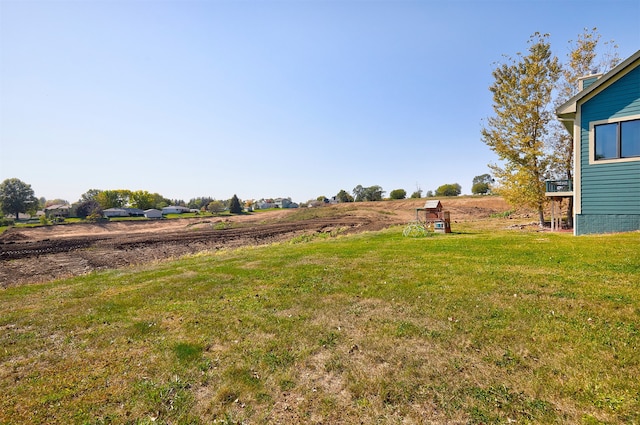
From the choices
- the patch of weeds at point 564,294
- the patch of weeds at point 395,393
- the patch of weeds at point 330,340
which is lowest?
the patch of weeds at point 395,393

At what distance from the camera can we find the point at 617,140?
13156 mm

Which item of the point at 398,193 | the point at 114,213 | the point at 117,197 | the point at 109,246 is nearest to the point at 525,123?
the point at 109,246

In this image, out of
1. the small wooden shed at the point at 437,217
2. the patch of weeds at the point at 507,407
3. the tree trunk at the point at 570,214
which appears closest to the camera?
the patch of weeds at the point at 507,407

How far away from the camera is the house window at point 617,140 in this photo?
12797mm

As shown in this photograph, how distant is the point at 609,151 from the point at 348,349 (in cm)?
1633

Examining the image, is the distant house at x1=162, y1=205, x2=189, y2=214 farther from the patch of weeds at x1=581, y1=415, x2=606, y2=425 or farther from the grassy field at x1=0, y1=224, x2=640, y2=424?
the patch of weeds at x1=581, y1=415, x2=606, y2=425

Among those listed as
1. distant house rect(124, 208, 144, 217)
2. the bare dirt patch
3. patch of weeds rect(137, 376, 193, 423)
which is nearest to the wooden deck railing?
the bare dirt patch

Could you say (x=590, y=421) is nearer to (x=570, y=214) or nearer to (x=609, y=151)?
(x=609, y=151)

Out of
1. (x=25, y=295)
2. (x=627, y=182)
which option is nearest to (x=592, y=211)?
(x=627, y=182)

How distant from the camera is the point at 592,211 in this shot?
13.7m

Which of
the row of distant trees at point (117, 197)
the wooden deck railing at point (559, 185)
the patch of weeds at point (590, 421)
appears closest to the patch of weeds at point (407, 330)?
the patch of weeds at point (590, 421)

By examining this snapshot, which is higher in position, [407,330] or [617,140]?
[617,140]

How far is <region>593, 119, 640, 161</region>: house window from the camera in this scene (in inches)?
504

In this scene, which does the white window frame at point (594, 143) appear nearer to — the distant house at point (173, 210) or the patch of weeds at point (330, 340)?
the patch of weeds at point (330, 340)
